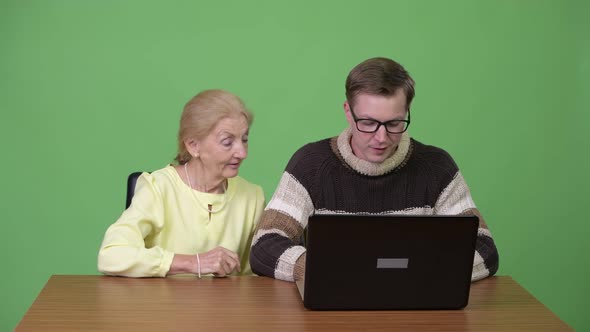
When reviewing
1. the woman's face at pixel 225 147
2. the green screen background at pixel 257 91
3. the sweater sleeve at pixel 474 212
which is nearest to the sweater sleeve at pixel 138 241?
the woman's face at pixel 225 147

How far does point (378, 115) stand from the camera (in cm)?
278

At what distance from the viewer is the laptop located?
7.53 feet

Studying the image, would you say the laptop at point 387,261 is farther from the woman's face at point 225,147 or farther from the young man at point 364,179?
the woman's face at point 225,147

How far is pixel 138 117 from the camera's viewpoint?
429 centimetres

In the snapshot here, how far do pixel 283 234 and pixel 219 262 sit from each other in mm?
232

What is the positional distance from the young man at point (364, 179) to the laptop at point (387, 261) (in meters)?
0.47

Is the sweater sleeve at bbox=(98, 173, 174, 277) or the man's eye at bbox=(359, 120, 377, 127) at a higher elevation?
the man's eye at bbox=(359, 120, 377, 127)

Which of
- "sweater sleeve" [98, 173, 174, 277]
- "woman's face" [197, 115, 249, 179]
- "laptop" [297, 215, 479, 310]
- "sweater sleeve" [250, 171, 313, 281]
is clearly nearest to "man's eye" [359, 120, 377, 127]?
"sweater sleeve" [250, 171, 313, 281]

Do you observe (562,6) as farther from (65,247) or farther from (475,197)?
(65,247)

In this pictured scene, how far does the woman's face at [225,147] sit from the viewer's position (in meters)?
3.03

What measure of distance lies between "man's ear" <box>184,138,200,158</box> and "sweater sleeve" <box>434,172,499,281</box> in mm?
837

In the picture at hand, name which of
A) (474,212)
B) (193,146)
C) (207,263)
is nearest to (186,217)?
(193,146)

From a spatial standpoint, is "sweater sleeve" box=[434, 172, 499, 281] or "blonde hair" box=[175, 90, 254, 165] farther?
"blonde hair" box=[175, 90, 254, 165]

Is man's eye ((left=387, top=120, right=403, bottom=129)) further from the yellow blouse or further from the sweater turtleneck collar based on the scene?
the yellow blouse
